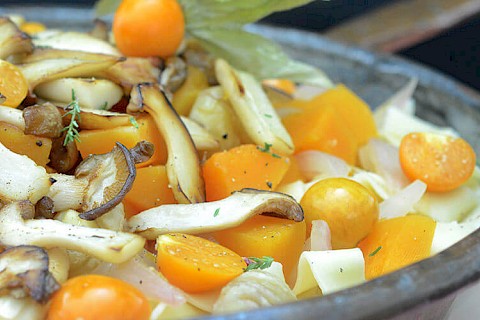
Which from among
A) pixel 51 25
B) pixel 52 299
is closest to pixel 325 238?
pixel 52 299

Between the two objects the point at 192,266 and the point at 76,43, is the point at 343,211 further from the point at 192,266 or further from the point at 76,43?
the point at 76,43

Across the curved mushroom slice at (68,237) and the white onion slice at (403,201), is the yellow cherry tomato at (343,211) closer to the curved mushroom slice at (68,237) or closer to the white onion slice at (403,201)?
the white onion slice at (403,201)

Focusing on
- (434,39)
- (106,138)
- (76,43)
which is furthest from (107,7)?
(434,39)

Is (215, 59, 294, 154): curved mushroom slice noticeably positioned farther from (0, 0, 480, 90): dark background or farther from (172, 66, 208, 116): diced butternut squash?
(0, 0, 480, 90): dark background

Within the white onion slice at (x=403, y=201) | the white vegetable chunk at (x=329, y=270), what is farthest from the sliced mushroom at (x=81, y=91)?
the white onion slice at (x=403, y=201)

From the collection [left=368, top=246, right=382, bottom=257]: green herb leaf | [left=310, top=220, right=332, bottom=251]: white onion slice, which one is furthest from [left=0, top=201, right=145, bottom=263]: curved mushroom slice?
[left=368, top=246, right=382, bottom=257]: green herb leaf
